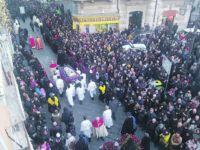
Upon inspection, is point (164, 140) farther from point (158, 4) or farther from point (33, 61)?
point (158, 4)

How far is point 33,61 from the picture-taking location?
12258mm

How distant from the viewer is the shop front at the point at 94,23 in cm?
1942

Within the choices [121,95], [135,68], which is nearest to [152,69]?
[135,68]

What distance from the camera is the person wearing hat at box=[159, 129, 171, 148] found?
7.15 m

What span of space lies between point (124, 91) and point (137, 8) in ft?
44.3

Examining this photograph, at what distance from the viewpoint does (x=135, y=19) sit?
864 inches

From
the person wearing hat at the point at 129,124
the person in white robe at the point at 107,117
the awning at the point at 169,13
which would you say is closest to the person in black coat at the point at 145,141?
the person wearing hat at the point at 129,124

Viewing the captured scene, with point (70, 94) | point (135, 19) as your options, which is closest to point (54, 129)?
point (70, 94)

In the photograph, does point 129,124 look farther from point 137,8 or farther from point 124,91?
point 137,8

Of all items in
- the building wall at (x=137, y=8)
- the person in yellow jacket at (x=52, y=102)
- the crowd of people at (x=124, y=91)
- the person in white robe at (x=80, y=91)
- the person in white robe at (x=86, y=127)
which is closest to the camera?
the crowd of people at (x=124, y=91)

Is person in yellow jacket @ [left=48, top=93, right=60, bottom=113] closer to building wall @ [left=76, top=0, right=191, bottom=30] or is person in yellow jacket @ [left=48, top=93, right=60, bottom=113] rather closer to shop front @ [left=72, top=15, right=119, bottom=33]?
shop front @ [left=72, top=15, right=119, bottom=33]

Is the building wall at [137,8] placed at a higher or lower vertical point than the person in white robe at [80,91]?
higher

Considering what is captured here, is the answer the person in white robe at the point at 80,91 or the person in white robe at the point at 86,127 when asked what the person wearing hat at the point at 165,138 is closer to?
the person in white robe at the point at 86,127

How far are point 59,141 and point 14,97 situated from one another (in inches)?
119
